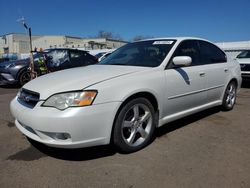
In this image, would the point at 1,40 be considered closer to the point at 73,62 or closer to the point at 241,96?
the point at 73,62

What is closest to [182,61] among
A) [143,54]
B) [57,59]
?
[143,54]

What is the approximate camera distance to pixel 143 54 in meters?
3.98

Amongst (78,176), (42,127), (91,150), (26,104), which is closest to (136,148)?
(91,150)

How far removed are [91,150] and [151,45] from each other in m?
1.96

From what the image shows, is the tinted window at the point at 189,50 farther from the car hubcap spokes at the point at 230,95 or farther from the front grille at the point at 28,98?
the front grille at the point at 28,98

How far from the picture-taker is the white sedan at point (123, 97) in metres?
2.72

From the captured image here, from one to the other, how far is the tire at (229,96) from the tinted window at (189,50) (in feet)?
4.13

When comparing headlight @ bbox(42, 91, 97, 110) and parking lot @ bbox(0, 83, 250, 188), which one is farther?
headlight @ bbox(42, 91, 97, 110)

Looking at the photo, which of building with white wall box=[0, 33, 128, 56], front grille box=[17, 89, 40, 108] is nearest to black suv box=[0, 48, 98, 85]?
front grille box=[17, 89, 40, 108]

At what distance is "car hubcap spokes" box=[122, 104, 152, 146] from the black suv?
616 cm

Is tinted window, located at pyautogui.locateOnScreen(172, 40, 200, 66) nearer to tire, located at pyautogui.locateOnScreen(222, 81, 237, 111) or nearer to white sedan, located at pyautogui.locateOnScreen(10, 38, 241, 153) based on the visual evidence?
white sedan, located at pyautogui.locateOnScreen(10, 38, 241, 153)

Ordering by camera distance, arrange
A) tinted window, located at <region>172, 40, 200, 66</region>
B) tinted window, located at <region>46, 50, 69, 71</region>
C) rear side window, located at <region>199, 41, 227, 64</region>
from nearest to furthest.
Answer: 1. tinted window, located at <region>172, 40, 200, 66</region>
2. rear side window, located at <region>199, 41, 227, 64</region>
3. tinted window, located at <region>46, 50, 69, 71</region>

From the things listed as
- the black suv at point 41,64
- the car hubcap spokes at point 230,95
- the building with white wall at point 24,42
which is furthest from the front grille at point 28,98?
the building with white wall at point 24,42

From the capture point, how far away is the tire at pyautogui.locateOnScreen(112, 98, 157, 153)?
300 cm
